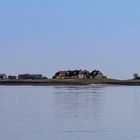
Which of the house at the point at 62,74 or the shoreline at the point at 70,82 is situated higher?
the house at the point at 62,74

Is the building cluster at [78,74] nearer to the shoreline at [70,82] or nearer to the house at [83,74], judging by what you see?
the house at [83,74]

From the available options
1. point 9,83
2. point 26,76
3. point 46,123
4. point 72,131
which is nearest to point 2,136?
point 72,131

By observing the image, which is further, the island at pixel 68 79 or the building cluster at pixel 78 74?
the building cluster at pixel 78 74

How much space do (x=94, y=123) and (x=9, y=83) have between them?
5135 inches

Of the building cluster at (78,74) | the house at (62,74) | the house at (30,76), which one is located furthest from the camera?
the house at (62,74)

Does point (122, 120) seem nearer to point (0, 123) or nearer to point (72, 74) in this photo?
point (0, 123)

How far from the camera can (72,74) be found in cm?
17712

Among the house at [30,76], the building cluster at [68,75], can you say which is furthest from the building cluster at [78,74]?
the house at [30,76]

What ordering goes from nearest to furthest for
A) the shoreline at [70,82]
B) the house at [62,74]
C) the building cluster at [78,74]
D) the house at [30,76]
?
the shoreline at [70,82], the building cluster at [78,74], the house at [30,76], the house at [62,74]

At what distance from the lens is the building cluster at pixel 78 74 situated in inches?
6732

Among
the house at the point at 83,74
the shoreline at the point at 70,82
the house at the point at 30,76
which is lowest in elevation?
the shoreline at the point at 70,82

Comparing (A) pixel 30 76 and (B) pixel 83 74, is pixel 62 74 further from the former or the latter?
(A) pixel 30 76

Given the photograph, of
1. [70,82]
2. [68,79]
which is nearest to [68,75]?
[68,79]

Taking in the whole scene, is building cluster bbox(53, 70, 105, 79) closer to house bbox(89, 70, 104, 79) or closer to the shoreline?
house bbox(89, 70, 104, 79)
